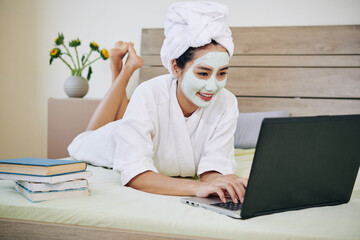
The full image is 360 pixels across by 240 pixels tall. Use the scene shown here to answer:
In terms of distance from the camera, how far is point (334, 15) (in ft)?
9.98

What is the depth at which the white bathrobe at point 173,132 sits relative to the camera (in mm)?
1516

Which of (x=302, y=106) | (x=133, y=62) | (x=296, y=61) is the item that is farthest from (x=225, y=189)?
(x=296, y=61)

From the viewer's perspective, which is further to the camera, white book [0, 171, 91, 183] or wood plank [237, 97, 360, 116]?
wood plank [237, 97, 360, 116]

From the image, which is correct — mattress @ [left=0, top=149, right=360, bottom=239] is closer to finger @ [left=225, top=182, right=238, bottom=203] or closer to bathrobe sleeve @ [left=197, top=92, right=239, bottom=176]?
finger @ [left=225, top=182, right=238, bottom=203]

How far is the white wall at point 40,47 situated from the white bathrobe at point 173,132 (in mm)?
1870

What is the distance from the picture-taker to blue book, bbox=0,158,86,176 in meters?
1.20

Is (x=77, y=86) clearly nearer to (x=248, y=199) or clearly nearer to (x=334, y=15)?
(x=334, y=15)

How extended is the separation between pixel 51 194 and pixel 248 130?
5.42ft

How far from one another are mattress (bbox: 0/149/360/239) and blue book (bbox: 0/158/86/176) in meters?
0.09

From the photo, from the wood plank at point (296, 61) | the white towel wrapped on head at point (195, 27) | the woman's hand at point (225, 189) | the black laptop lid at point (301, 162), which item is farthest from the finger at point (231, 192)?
the wood plank at point (296, 61)

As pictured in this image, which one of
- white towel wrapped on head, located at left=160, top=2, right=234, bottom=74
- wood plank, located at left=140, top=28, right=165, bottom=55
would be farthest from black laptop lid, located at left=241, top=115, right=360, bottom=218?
wood plank, located at left=140, top=28, right=165, bottom=55

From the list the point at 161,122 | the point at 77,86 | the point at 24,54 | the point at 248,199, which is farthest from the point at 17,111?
the point at 248,199

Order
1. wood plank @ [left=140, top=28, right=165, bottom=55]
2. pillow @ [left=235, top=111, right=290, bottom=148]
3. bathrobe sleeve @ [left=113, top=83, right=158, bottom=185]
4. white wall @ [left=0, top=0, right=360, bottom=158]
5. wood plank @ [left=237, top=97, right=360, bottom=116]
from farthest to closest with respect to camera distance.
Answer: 1. white wall @ [left=0, top=0, right=360, bottom=158]
2. wood plank @ [left=140, top=28, right=165, bottom=55]
3. wood plank @ [left=237, top=97, right=360, bottom=116]
4. pillow @ [left=235, top=111, right=290, bottom=148]
5. bathrobe sleeve @ [left=113, top=83, right=158, bottom=185]

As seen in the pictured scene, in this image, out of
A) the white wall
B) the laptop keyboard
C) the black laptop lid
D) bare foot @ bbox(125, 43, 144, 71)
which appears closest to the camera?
the black laptop lid
